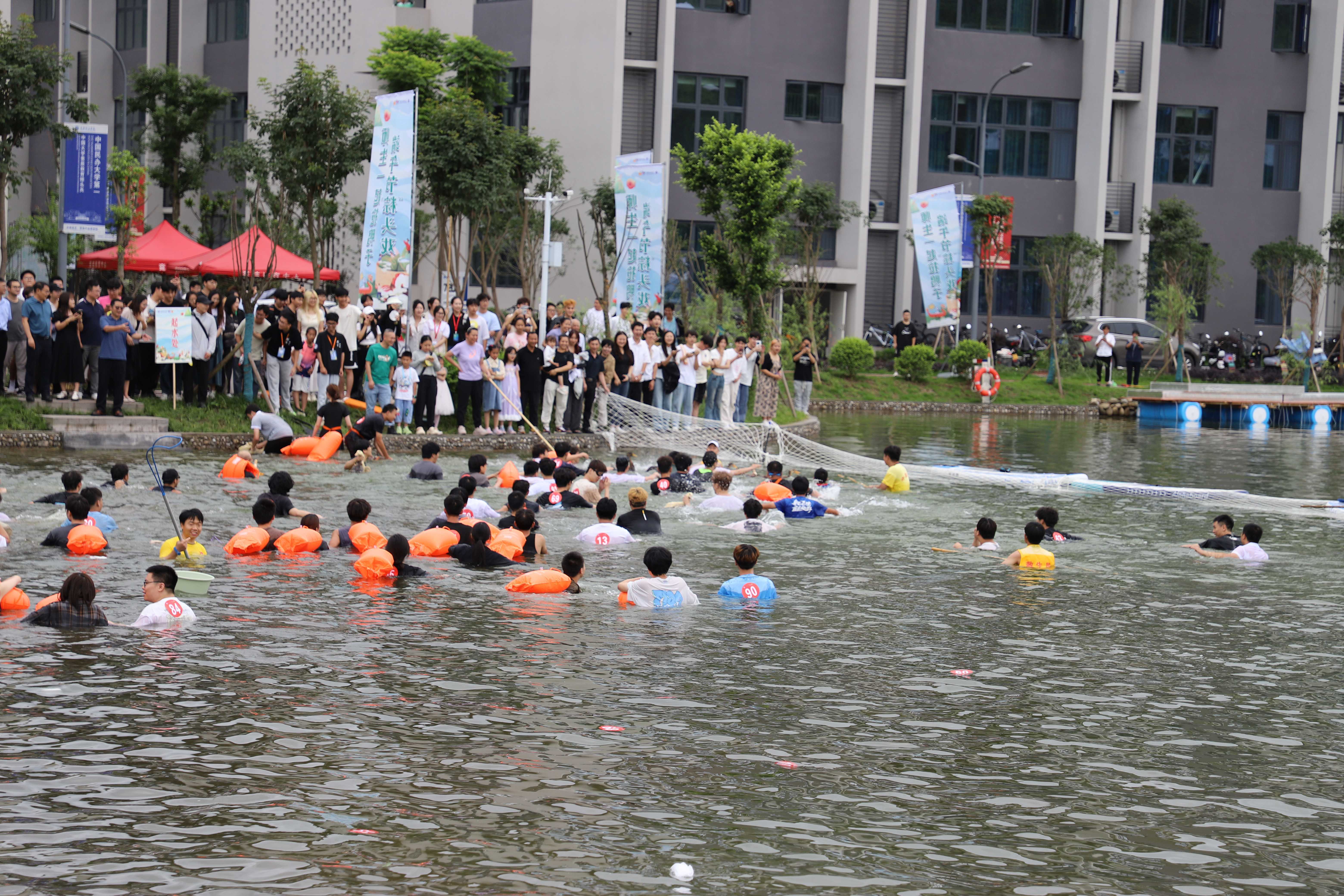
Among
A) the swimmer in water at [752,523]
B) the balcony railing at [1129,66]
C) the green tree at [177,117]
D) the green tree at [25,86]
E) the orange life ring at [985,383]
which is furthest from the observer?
the balcony railing at [1129,66]

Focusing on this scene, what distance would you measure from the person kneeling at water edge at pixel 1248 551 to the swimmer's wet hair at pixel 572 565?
792 centimetres

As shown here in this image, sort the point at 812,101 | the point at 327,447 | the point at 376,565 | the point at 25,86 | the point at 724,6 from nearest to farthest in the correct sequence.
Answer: the point at 376,565 < the point at 327,447 < the point at 25,86 < the point at 724,6 < the point at 812,101

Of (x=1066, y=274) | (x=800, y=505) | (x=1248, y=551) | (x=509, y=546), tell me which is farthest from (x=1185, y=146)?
(x=509, y=546)

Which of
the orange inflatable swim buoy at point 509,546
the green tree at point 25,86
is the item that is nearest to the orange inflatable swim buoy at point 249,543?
the orange inflatable swim buoy at point 509,546

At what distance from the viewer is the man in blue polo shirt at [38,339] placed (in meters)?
23.7

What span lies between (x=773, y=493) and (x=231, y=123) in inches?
1600

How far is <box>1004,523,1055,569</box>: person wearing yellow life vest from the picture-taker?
639 inches

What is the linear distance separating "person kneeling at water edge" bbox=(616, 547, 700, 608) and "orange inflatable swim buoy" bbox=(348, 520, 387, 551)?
3.27 meters

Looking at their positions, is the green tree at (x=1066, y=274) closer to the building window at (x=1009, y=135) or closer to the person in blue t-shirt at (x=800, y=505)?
the building window at (x=1009, y=135)

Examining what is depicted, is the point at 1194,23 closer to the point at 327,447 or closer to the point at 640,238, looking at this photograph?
the point at 640,238

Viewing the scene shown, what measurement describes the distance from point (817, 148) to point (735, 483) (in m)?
32.0

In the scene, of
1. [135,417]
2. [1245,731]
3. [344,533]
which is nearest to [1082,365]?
[135,417]

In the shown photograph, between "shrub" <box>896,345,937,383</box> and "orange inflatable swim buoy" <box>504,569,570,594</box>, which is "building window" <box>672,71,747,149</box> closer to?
"shrub" <box>896,345,937,383</box>

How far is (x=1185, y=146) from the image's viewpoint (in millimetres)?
55844
